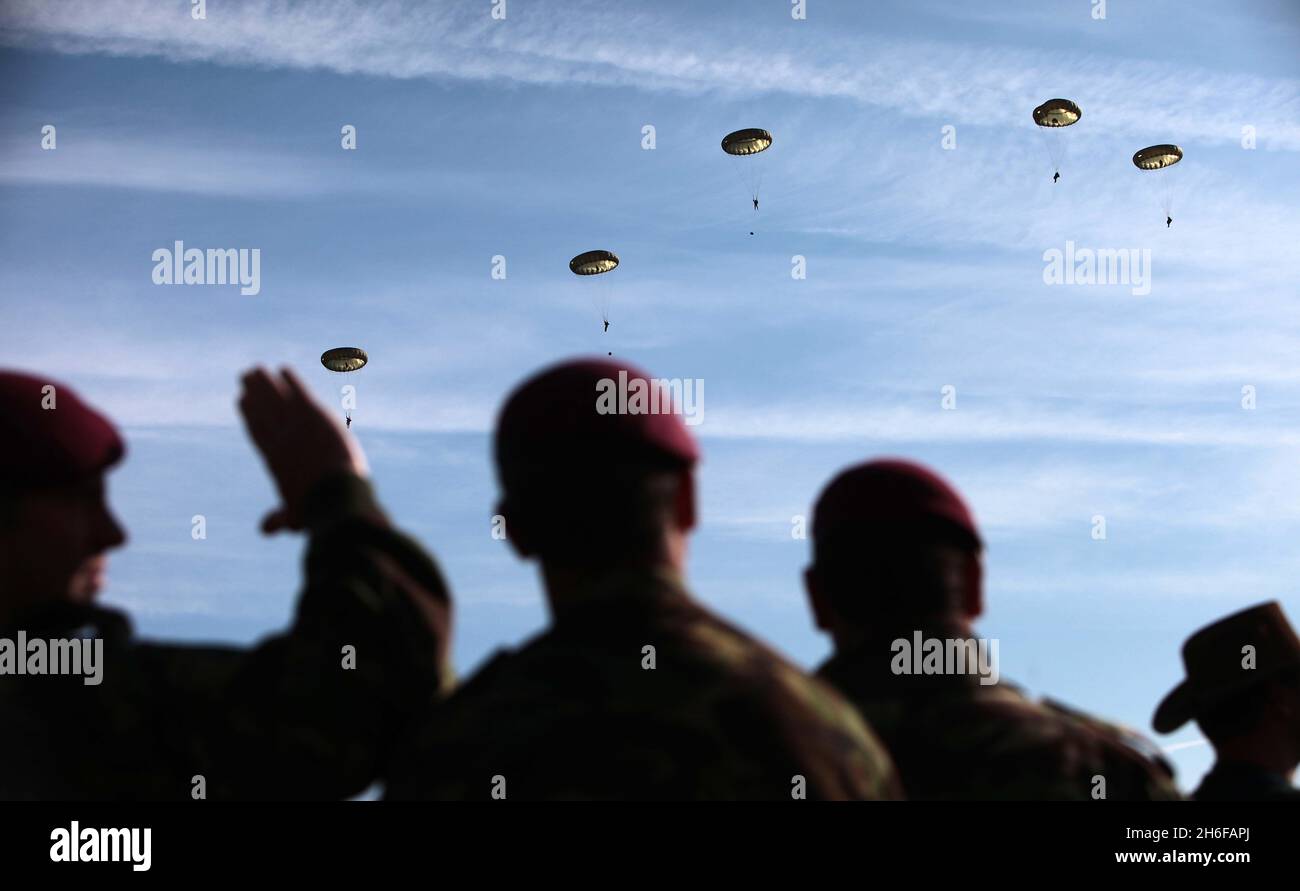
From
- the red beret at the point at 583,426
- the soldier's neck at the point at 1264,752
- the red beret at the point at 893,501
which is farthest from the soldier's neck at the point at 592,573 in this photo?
the soldier's neck at the point at 1264,752

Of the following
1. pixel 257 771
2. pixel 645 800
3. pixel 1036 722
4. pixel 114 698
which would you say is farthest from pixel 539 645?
pixel 1036 722

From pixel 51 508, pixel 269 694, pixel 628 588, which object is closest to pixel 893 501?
pixel 628 588

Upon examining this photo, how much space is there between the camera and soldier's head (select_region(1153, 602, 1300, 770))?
6457 millimetres

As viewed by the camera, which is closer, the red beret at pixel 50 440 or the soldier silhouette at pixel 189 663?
the soldier silhouette at pixel 189 663

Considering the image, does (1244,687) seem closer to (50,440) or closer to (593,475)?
(593,475)

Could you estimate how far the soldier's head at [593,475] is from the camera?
131 inches

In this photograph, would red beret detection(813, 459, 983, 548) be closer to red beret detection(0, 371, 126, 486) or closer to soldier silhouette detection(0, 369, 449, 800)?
soldier silhouette detection(0, 369, 449, 800)

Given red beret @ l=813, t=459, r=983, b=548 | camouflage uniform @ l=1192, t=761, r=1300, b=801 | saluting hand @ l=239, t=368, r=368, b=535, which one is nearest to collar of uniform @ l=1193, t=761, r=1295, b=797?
camouflage uniform @ l=1192, t=761, r=1300, b=801

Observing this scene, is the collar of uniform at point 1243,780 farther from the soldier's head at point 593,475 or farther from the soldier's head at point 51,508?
the soldier's head at point 51,508

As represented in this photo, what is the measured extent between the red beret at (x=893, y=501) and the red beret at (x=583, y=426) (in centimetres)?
133

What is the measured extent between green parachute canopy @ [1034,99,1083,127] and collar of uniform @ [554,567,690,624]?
5449 cm

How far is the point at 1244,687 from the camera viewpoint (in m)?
6.68

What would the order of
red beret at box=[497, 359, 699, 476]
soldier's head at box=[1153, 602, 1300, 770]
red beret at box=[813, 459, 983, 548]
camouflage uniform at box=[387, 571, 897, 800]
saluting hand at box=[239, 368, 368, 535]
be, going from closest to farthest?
camouflage uniform at box=[387, 571, 897, 800]
red beret at box=[497, 359, 699, 476]
saluting hand at box=[239, 368, 368, 535]
red beret at box=[813, 459, 983, 548]
soldier's head at box=[1153, 602, 1300, 770]

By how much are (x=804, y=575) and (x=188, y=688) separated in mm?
2228
